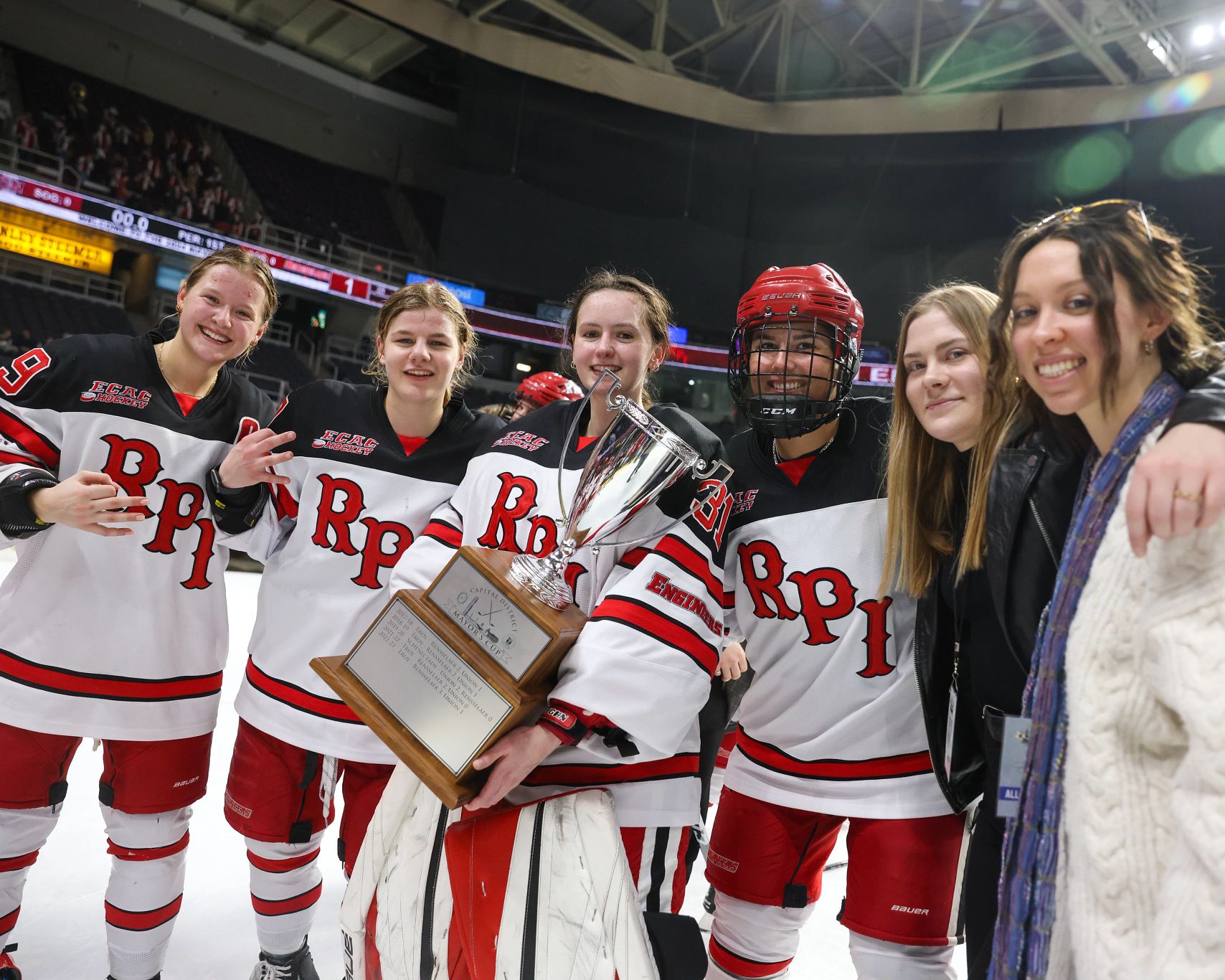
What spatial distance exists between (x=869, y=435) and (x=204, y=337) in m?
1.48

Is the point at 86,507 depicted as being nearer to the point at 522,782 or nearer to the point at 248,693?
the point at 248,693

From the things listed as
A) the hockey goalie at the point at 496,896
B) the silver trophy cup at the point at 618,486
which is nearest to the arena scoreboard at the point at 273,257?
the silver trophy cup at the point at 618,486

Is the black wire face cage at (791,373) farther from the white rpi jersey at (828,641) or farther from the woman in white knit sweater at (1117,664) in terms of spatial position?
the woman in white knit sweater at (1117,664)

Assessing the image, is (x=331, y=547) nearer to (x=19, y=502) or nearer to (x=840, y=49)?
(x=19, y=502)

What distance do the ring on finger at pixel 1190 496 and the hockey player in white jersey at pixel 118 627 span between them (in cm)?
176

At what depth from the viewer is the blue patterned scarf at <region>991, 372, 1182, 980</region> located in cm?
93

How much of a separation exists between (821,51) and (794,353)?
12819mm

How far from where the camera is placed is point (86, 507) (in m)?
1.57

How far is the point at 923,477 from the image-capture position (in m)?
1.42

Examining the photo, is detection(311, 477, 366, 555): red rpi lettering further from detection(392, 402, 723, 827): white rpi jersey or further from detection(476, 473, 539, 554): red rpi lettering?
detection(476, 473, 539, 554): red rpi lettering

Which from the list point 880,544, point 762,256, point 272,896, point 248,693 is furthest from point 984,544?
point 762,256

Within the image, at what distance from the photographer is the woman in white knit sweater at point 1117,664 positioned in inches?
29.3

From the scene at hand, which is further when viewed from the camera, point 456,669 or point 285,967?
point 285,967

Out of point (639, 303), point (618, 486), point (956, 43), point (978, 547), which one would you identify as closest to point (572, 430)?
point (618, 486)
